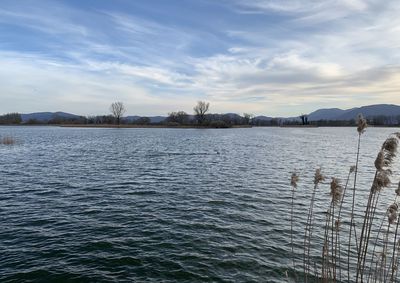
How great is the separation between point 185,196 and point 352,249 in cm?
1119

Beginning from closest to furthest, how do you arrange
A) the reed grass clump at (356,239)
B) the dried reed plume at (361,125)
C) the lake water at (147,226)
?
the reed grass clump at (356,239) → the dried reed plume at (361,125) → the lake water at (147,226)

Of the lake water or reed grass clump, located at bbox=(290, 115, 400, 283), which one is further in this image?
the lake water

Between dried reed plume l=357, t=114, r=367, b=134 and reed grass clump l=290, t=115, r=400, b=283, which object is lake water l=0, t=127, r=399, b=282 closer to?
reed grass clump l=290, t=115, r=400, b=283

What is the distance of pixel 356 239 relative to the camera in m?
6.43

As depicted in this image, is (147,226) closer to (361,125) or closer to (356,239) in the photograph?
(356,239)

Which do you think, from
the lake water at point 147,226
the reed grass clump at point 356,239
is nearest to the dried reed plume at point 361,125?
the reed grass clump at point 356,239

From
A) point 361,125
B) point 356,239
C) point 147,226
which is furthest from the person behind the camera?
point 147,226

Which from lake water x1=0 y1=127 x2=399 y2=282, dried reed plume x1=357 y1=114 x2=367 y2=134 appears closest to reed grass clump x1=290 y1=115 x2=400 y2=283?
dried reed plume x1=357 y1=114 x2=367 y2=134

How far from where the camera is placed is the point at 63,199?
19.5 m

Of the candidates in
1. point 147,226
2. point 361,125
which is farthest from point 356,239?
point 147,226

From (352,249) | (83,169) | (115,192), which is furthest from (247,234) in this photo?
(83,169)

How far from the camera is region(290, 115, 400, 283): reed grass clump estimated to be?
6.00 meters

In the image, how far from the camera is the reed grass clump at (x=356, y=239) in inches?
236

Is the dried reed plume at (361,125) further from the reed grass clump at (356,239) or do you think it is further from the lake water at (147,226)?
the lake water at (147,226)
